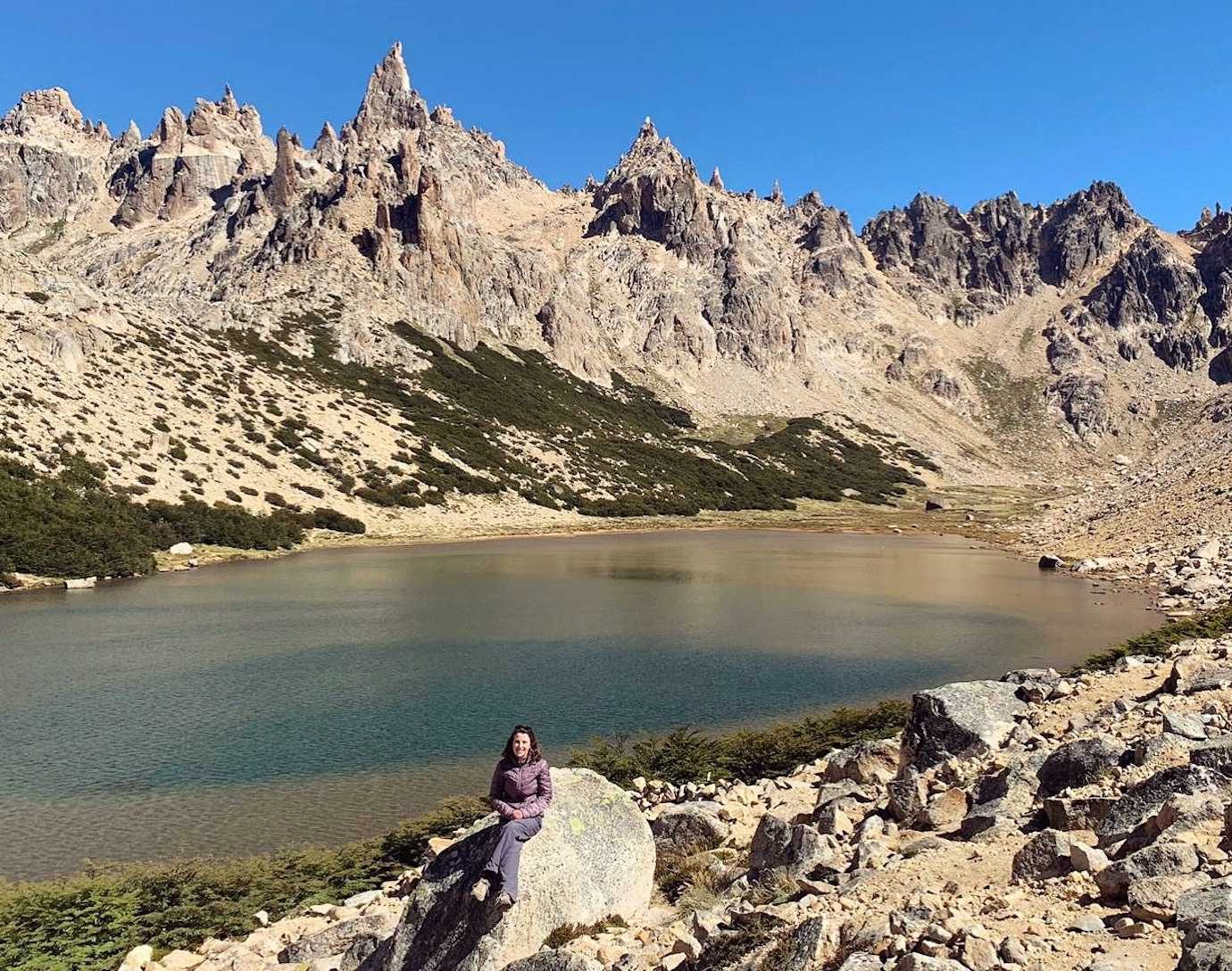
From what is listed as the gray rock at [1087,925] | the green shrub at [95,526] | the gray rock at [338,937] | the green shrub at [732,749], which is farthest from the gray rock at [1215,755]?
the green shrub at [95,526]

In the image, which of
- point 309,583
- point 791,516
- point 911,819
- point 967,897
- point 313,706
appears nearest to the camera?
point 967,897

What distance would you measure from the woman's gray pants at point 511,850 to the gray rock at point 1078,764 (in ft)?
27.1

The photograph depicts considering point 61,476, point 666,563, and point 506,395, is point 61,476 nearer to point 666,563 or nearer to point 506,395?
point 666,563

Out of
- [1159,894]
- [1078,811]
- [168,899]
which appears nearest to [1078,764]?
[1078,811]

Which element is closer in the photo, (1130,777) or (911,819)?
(1130,777)

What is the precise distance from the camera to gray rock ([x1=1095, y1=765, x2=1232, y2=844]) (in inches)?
392

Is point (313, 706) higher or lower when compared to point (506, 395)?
lower

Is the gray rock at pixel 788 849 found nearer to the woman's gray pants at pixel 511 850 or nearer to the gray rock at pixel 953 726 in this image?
the woman's gray pants at pixel 511 850

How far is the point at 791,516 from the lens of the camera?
459 ft

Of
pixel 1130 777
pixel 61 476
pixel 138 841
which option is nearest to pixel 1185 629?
pixel 1130 777

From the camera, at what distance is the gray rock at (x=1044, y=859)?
8.94m

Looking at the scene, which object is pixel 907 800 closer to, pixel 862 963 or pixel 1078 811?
pixel 1078 811

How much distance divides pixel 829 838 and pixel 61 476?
3198 inches

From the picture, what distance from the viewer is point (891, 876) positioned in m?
9.90
